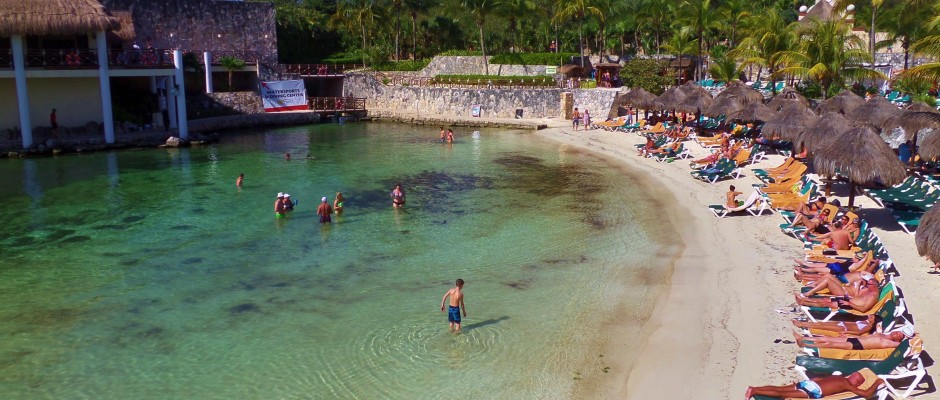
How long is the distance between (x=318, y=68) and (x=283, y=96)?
5088 mm

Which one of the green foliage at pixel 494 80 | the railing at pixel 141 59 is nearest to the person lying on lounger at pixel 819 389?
the railing at pixel 141 59

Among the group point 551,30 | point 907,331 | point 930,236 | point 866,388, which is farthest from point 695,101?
point 551,30

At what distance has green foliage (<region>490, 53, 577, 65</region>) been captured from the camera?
144ft

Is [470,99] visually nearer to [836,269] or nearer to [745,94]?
[745,94]

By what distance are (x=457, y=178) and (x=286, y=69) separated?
908 inches

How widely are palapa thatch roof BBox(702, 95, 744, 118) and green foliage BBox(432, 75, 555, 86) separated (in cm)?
1521

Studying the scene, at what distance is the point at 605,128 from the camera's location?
33.8m

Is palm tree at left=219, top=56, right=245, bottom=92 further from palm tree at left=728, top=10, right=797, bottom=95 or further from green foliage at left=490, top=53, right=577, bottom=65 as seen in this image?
palm tree at left=728, top=10, right=797, bottom=95

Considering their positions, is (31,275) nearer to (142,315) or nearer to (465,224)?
(142,315)

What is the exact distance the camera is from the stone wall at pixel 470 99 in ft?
123

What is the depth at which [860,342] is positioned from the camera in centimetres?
817

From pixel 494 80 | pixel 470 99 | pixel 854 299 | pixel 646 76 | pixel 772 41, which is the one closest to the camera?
pixel 854 299

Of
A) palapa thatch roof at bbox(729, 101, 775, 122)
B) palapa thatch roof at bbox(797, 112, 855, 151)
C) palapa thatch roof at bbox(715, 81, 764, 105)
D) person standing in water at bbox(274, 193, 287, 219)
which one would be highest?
palapa thatch roof at bbox(715, 81, 764, 105)

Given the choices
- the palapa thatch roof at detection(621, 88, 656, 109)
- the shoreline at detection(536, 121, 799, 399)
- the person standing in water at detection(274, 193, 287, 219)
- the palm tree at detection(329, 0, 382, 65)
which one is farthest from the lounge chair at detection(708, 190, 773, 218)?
the palm tree at detection(329, 0, 382, 65)
